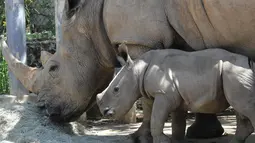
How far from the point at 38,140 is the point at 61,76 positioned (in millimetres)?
706

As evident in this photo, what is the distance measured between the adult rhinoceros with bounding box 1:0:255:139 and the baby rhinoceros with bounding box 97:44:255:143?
257mm

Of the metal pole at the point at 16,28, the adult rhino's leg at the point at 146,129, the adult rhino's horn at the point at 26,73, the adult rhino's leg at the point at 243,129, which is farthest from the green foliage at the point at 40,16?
the adult rhino's leg at the point at 243,129

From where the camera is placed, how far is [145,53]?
425 centimetres

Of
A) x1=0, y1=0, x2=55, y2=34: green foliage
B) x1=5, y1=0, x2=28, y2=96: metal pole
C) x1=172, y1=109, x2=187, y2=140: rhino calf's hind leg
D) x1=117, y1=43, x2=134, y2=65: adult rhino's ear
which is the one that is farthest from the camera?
x1=0, y1=0, x2=55, y2=34: green foliage

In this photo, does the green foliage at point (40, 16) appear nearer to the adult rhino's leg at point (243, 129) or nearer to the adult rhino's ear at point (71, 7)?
the adult rhino's ear at point (71, 7)

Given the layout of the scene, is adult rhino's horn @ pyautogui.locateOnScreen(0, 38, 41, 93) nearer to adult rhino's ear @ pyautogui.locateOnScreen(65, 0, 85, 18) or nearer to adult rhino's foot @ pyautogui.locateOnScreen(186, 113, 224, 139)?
adult rhino's ear @ pyautogui.locateOnScreen(65, 0, 85, 18)

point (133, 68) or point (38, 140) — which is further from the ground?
point (133, 68)

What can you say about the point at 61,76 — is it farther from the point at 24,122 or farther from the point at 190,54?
the point at 190,54

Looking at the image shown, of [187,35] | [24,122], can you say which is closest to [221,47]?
[187,35]

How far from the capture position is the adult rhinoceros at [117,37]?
A: 4.14 meters

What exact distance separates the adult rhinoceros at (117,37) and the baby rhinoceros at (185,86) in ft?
0.84

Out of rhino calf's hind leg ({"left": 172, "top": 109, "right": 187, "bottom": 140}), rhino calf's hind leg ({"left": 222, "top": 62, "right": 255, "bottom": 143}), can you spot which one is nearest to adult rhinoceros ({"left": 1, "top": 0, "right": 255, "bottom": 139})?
rhino calf's hind leg ({"left": 172, "top": 109, "right": 187, "bottom": 140})

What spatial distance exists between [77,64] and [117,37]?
545mm

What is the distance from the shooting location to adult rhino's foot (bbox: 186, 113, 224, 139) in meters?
5.13
